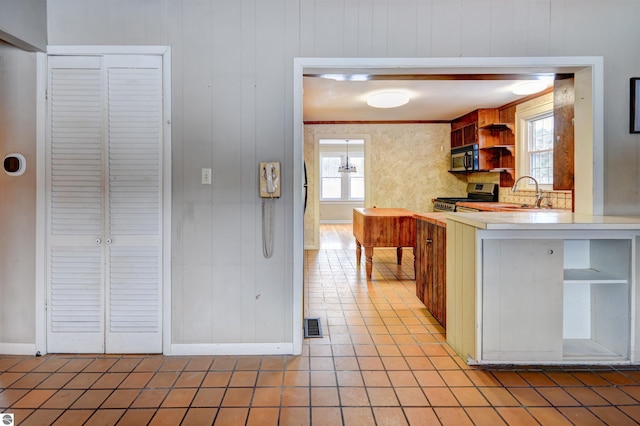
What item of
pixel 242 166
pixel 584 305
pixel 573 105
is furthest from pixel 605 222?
pixel 242 166

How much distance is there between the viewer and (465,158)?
19.1 ft

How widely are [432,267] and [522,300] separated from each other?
3.01ft

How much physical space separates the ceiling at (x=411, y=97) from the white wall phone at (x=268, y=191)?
154cm

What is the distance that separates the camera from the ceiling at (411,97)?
427cm

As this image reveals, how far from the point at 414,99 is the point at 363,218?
6.55 ft

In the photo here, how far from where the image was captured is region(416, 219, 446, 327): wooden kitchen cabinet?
2.86 m

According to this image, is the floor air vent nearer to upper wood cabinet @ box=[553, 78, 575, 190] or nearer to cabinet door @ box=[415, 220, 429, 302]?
cabinet door @ box=[415, 220, 429, 302]

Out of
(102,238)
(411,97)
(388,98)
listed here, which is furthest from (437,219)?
(411,97)

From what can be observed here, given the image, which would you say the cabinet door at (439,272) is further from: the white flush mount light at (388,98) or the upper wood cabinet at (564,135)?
the white flush mount light at (388,98)

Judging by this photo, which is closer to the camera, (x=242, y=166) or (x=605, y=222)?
(x=605, y=222)

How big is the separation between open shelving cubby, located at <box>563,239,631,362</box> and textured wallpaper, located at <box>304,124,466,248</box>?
434 centimetres

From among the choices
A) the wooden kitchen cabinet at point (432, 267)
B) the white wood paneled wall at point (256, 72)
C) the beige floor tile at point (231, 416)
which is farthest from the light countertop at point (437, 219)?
the beige floor tile at point (231, 416)

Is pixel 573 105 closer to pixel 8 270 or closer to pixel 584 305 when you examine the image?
pixel 584 305

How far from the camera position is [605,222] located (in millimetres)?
2100
